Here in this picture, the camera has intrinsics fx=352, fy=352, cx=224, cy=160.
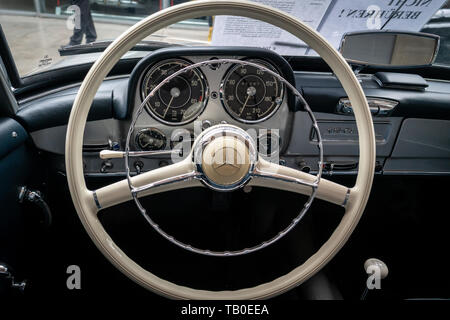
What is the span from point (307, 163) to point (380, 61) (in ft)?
2.22

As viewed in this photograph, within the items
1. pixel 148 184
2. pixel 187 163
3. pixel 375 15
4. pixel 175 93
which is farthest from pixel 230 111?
pixel 375 15

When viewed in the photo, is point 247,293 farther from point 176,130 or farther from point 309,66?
point 309,66

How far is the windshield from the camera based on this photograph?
5.46ft

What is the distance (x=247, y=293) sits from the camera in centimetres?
124

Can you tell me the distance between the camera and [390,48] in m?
1.83

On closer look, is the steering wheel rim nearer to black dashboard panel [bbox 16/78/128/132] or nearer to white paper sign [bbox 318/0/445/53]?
black dashboard panel [bbox 16/78/128/132]

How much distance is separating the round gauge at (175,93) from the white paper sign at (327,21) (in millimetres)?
267

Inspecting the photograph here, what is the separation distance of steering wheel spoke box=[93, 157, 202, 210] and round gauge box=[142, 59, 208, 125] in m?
0.57

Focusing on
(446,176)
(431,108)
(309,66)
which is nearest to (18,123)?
(309,66)

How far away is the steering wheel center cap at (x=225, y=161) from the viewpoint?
3.79 ft

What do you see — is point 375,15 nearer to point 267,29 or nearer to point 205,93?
point 267,29
